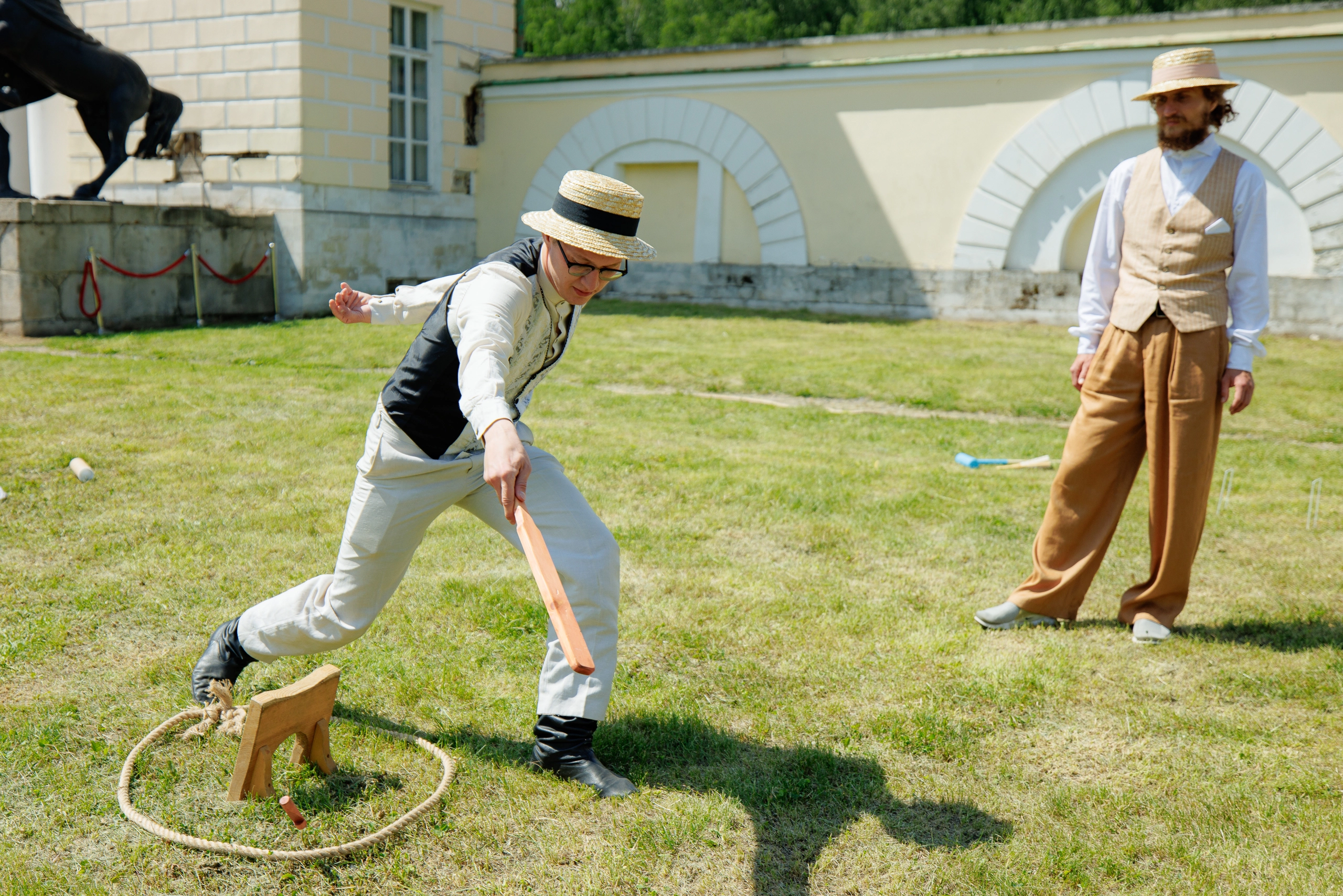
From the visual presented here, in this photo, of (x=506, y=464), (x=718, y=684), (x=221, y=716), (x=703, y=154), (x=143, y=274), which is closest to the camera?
(x=506, y=464)

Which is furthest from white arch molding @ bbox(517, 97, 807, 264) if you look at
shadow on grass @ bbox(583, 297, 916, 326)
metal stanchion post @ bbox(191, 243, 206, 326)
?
metal stanchion post @ bbox(191, 243, 206, 326)

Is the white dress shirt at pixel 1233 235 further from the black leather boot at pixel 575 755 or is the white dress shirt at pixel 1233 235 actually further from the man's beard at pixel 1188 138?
the black leather boot at pixel 575 755

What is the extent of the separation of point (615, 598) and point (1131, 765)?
5.53 feet

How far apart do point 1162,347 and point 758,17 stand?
35398 millimetres

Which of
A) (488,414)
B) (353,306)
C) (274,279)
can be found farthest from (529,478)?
(274,279)

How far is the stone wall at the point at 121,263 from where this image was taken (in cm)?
1215

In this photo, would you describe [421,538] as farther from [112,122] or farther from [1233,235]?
[112,122]

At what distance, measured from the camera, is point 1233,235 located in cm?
418

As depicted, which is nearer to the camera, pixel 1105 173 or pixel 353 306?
pixel 353 306

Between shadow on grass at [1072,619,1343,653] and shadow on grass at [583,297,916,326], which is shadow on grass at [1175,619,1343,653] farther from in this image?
shadow on grass at [583,297,916,326]

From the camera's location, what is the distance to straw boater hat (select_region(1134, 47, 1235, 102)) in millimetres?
4148

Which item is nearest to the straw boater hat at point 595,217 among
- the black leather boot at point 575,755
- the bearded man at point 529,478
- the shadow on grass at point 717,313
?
the bearded man at point 529,478

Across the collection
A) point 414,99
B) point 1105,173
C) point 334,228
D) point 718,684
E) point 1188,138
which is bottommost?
point 718,684

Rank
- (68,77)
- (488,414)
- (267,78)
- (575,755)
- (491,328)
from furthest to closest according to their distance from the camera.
→ (267,78), (68,77), (575,755), (491,328), (488,414)
